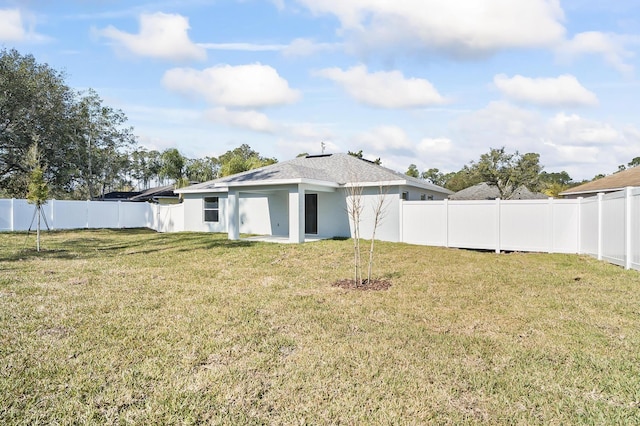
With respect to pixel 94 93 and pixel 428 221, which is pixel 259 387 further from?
pixel 94 93

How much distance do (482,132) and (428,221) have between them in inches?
537

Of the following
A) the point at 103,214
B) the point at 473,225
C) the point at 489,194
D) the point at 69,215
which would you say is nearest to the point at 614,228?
the point at 473,225

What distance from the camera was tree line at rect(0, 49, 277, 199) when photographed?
21078 mm

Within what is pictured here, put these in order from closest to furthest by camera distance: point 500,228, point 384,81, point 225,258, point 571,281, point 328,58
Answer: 1. point 571,281
2. point 225,258
3. point 500,228
4. point 328,58
5. point 384,81

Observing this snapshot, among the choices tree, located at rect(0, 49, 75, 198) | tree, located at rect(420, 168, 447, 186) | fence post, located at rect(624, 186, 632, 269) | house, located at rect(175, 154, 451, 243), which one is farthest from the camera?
tree, located at rect(420, 168, 447, 186)

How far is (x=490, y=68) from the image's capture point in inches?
523

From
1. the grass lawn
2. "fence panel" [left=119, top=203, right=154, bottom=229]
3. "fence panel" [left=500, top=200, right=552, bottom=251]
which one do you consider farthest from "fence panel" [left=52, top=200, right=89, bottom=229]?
"fence panel" [left=500, top=200, right=552, bottom=251]

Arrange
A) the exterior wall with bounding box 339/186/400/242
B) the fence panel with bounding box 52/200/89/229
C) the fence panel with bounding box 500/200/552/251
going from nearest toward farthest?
1. the fence panel with bounding box 500/200/552/251
2. the exterior wall with bounding box 339/186/400/242
3. the fence panel with bounding box 52/200/89/229

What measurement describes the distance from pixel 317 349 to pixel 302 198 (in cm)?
1098

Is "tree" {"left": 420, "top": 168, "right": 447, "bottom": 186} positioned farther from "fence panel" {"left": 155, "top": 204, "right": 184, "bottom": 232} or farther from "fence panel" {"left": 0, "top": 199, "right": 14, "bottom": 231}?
"fence panel" {"left": 0, "top": 199, "right": 14, "bottom": 231}

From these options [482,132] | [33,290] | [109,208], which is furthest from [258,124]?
[33,290]

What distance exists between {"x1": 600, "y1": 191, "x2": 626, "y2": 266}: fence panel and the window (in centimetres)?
1696

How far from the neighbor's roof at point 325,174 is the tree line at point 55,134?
8028 millimetres

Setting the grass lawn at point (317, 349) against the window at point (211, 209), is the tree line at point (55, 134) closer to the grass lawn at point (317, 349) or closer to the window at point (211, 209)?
the window at point (211, 209)
